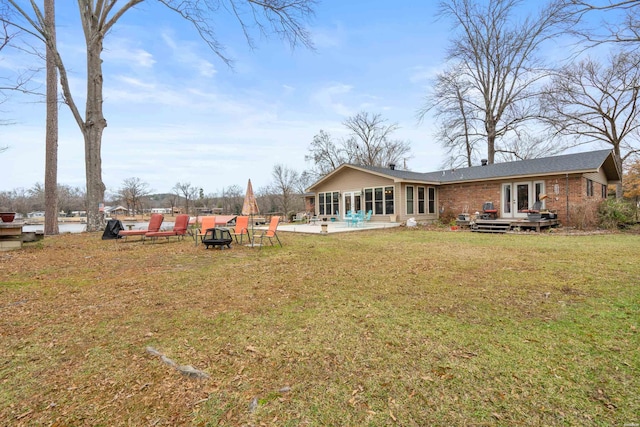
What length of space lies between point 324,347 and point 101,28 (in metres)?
14.0

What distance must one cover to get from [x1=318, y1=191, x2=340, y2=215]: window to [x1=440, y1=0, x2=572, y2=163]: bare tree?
1413cm

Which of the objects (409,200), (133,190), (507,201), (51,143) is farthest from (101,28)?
(133,190)

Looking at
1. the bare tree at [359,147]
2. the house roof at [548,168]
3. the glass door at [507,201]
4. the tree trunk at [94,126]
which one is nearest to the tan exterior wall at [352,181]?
the house roof at [548,168]

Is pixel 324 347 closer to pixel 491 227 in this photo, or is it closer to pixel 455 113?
pixel 491 227

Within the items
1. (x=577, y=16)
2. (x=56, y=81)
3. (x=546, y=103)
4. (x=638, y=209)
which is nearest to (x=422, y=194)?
(x=638, y=209)

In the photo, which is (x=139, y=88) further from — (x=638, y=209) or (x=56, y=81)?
(x=638, y=209)

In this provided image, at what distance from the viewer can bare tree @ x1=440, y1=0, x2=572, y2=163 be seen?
2162 cm

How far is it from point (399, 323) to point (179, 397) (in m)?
2.08

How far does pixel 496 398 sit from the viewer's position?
74.5 inches

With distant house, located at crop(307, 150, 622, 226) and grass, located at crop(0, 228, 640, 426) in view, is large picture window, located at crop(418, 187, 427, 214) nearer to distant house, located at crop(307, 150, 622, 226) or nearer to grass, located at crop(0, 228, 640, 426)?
distant house, located at crop(307, 150, 622, 226)

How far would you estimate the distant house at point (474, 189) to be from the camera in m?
13.0

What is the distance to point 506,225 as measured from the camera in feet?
41.2

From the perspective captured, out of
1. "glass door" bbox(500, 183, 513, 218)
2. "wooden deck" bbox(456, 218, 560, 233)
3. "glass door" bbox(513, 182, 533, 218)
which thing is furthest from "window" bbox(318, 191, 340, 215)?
"glass door" bbox(513, 182, 533, 218)

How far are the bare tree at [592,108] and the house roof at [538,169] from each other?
5.50 m
